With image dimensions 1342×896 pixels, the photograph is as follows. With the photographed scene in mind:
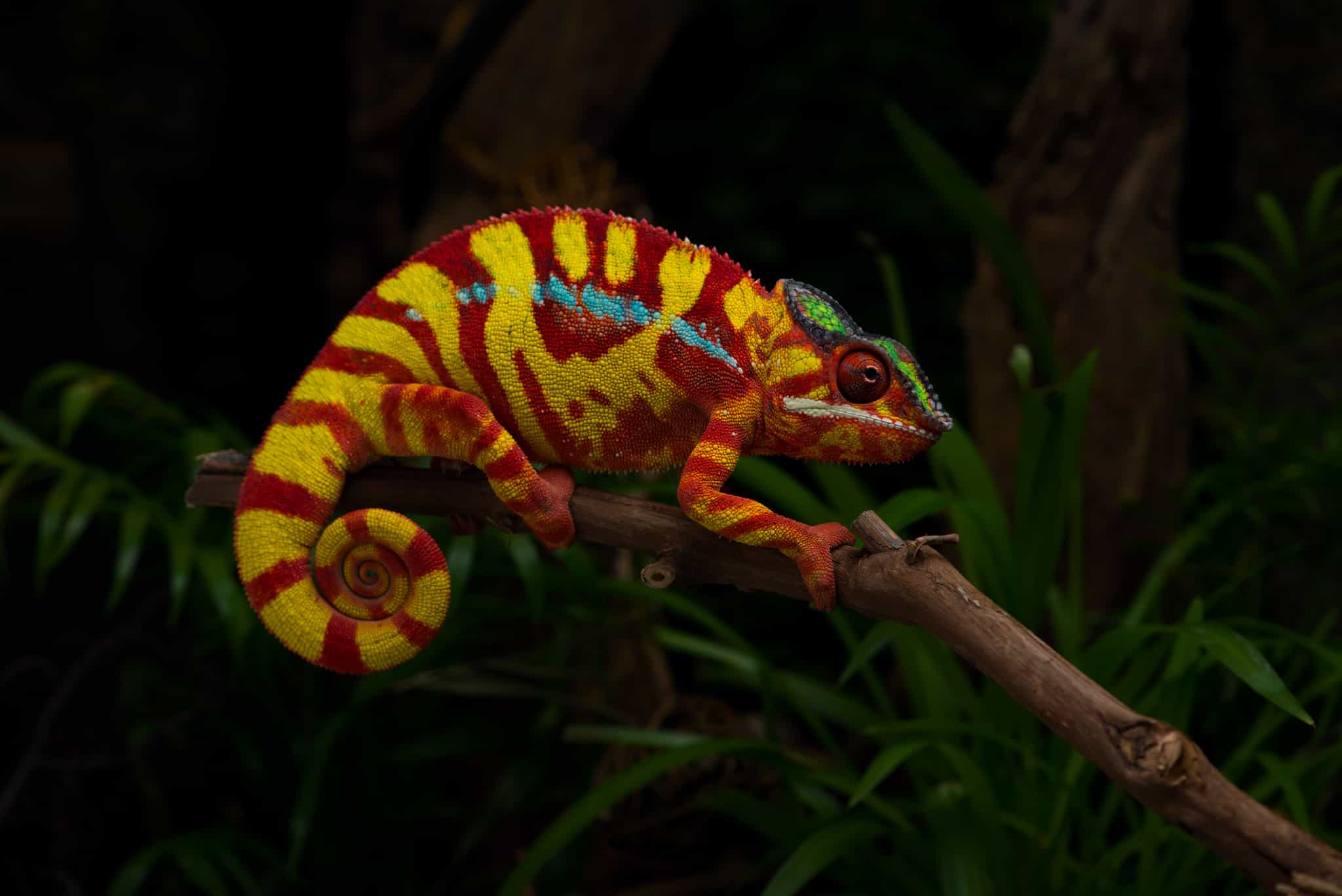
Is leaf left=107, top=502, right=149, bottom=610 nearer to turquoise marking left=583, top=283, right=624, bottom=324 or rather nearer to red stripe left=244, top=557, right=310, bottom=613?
red stripe left=244, top=557, right=310, bottom=613

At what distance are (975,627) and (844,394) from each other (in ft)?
0.67

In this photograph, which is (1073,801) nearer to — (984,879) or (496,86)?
(984,879)

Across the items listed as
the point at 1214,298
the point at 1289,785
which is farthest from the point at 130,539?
the point at 1214,298

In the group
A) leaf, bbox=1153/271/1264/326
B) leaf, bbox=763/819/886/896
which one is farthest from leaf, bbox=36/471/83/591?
leaf, bbox=1153/271/1264/326

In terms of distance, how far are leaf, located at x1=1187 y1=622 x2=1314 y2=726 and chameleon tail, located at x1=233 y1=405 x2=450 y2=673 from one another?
2.36 feet

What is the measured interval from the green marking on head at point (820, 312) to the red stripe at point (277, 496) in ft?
1.41

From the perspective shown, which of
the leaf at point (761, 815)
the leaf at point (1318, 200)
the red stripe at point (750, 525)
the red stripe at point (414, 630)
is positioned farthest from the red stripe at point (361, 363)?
the leaf at point (1318, 200)

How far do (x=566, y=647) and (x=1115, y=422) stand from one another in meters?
1.15

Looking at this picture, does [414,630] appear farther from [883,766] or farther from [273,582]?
[883,766]

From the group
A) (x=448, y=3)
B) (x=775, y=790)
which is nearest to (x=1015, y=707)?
(x=775, y=790)

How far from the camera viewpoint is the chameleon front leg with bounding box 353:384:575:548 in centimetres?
91

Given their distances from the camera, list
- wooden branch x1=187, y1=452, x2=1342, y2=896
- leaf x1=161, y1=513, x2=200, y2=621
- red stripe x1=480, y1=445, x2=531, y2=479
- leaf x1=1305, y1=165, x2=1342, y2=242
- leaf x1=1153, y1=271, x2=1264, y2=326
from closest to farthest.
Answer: wooden branch x1=187, y1=452, x2=1342, y2=896 → red stripe x1=480, y1=445, x2=531, y2=479 → leaf x1=161, y1=513, x2=200, y2=621 → leaf x1=1305, y1=165, x2=1342, y2=242 → leaf x1=1153, y1=271, x2=1264, y2=326

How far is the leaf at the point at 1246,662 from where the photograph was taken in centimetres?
99

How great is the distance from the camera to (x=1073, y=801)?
1.47 m
